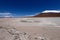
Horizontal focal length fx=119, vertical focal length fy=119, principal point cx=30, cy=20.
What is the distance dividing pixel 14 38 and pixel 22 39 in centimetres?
44

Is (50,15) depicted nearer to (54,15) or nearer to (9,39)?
(54,15)

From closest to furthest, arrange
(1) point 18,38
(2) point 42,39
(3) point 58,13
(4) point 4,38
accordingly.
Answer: (4) point 4,38 < (1) point 18,38 < (2) point 42,39 < (3) point 58,13

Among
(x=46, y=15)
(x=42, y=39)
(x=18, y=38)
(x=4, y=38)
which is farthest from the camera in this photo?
(x=46, y=15)

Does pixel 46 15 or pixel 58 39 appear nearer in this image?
pixel 58 39

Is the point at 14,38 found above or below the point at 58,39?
above

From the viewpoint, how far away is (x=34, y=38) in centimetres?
723

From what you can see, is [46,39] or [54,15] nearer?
[46,39]

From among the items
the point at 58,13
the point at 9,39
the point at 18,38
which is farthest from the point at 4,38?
the point at 58,13

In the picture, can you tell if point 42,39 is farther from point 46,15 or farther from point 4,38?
point 46,15

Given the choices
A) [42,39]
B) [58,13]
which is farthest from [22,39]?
[58,13]

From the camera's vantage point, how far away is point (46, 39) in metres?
7.19

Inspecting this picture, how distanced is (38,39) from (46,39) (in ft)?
1.77

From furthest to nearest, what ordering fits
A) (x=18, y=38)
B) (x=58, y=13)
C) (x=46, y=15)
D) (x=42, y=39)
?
(x=46, y=15) → (x=58, y=13) → (x=42, y=39) → (x=18, y=38)

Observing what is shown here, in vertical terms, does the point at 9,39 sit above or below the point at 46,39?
above
